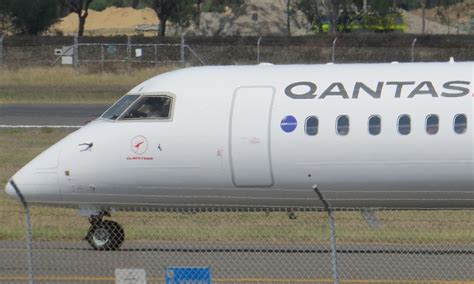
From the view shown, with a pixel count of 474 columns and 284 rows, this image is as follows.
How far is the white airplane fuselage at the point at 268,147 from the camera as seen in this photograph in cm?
1759

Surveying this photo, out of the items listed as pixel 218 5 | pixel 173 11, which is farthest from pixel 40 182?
pixel 218 5

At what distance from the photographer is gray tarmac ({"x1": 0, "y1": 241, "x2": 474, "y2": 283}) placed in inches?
610

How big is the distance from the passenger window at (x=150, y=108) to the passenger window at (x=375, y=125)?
2922mm

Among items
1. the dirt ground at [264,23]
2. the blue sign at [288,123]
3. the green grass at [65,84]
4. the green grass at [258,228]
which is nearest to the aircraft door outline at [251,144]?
the blue sign at [288,123]

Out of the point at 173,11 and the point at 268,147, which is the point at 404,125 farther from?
the point at 173,11

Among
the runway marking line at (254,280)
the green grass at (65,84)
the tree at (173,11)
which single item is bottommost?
the tree at (173,11)

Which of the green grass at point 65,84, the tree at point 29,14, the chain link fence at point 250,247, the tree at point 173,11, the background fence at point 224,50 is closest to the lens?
the chain link fence at point 250,247

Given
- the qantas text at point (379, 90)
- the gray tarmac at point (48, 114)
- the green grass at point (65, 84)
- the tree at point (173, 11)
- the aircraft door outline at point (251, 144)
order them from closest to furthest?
the qantas text at point (379, 90)
the aircraft door outline at point (251, 144)
the gray tarmac at point (48, 114)
the green grass at point (65, 84)
the tree at point (173, 11)

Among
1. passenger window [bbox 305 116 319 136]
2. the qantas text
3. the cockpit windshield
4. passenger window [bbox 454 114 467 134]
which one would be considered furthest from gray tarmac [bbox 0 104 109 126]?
passenger window [bbox 454 114 467 134]

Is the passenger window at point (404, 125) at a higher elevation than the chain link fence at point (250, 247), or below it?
higher

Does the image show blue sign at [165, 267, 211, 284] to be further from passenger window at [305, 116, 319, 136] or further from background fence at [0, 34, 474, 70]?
background fence at [0, 34, 474, 70]

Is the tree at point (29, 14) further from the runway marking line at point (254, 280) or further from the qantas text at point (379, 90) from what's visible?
the runway marking line at point (254, 280)

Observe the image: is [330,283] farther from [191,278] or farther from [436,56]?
[436,56]

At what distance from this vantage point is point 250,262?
16.7 metres
